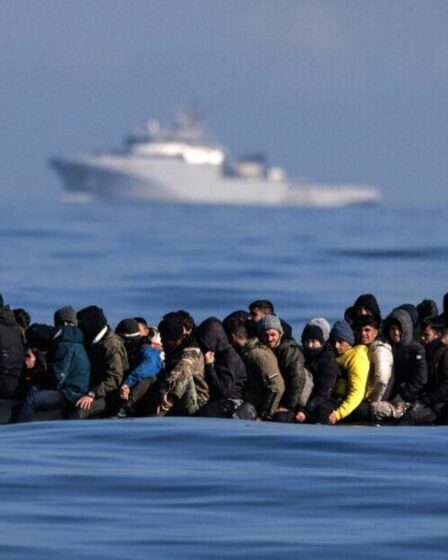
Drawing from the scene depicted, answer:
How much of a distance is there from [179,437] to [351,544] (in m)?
5.01

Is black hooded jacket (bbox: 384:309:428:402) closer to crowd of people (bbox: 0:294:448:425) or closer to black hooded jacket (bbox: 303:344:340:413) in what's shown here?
crowd of people (bbox: 0:294:448:425)

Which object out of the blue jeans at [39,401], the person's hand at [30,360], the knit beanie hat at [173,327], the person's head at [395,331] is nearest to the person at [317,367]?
the person's head at [395,331]

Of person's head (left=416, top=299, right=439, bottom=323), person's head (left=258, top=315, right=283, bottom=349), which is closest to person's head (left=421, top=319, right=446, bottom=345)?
person's head (left=258, top=315, right=283, bottom=349)

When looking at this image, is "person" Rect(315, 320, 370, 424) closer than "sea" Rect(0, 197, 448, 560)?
No

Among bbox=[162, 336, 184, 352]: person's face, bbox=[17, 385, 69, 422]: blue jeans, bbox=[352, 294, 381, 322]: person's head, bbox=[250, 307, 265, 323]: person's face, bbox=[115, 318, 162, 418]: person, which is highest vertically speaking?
bbox=[352, 294, 381, 322]: person's head

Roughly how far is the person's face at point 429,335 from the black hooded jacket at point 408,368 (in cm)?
16

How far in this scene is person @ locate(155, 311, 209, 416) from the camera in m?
18.1

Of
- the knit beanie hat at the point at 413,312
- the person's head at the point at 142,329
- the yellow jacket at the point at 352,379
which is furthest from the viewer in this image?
the knit beanie hat at the point at 413,312

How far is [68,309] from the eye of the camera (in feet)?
61.1

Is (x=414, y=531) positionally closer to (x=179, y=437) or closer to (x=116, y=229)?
(x=179, y=437)

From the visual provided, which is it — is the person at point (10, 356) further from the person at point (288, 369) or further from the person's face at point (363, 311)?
the person's face at point (363, 311)

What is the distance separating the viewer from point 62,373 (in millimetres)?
18453

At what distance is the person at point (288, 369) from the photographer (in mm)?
17891

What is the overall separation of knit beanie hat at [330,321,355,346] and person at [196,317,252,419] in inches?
36.4
